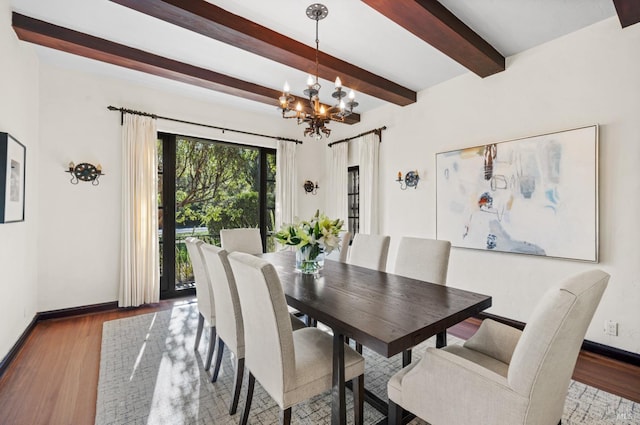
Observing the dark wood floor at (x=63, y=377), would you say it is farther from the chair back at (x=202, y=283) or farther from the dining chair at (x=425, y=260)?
the dining chair at (x=425, y=260)

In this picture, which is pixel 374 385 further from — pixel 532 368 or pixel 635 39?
pixel 635 39

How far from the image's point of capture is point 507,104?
310 centimetres

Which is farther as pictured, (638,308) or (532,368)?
(638,308)

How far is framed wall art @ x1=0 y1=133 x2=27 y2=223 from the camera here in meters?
2.19

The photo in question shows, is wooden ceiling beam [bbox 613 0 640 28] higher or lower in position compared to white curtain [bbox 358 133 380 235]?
higher

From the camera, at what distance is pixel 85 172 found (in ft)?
11.5

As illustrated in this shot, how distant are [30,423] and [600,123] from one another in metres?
4.68

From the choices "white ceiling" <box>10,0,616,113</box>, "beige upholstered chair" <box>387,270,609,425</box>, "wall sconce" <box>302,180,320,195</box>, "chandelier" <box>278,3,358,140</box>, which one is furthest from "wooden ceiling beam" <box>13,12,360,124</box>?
"beige upholstered chair" <box>387,270,609,425</box>

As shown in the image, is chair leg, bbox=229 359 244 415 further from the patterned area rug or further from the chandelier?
the chandelier

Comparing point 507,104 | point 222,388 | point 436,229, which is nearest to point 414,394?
point 222,388

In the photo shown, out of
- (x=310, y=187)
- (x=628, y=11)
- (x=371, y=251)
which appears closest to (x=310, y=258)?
(x=371, y=251)

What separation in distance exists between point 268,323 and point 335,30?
247 centimetres

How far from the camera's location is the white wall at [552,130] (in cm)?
240

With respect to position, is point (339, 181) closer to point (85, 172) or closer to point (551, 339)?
point (85, 172)
